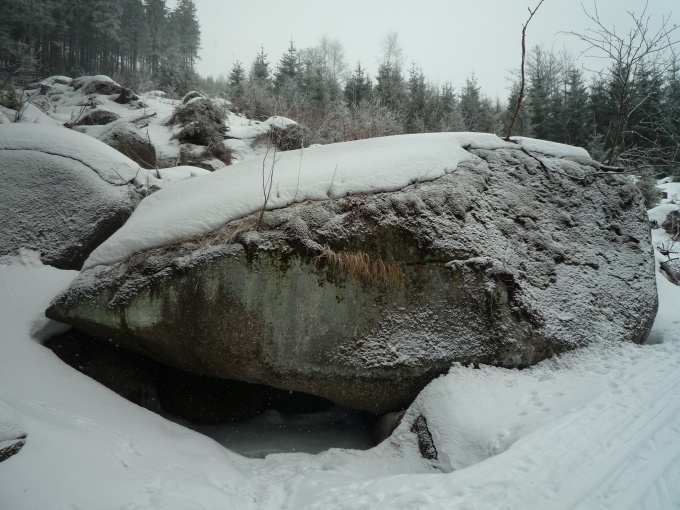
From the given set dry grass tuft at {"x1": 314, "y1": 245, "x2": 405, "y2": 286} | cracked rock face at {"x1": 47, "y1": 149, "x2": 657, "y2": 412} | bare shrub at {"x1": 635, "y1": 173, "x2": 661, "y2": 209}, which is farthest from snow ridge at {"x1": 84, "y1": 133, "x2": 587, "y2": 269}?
bare shrub at {"x1": 635, "y1": 173, "x2": 661, "y2": 209}

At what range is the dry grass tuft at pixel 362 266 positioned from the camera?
306 cm

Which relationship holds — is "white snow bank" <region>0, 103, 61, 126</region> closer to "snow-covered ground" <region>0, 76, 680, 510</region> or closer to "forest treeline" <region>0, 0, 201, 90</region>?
"forest treeline" <region>0, 0, 201, 90</region>

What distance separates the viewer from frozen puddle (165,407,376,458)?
10.7ft

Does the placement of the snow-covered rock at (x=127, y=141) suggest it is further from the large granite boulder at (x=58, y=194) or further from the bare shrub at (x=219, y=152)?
the large granite boulder at (x=58, y=194)

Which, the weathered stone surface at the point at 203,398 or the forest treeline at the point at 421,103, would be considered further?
the forest treeline at the point at 421,103

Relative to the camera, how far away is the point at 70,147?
15.1 feet

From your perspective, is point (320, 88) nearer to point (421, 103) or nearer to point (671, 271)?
point (421, 103)

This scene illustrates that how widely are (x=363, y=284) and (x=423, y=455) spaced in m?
1.35

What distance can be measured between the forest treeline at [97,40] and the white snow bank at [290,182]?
1343cm

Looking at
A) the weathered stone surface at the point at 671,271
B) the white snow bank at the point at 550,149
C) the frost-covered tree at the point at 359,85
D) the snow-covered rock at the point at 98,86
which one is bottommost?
the weathered stone surface at the point at 671,271

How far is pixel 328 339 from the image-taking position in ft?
9.73

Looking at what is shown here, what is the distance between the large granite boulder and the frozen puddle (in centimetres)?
230

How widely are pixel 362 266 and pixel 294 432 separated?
6.27ft

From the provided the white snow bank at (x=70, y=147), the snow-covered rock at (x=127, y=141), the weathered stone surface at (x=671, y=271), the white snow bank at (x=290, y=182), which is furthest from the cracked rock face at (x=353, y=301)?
the snow-covered rock at (x=127, y=141)
